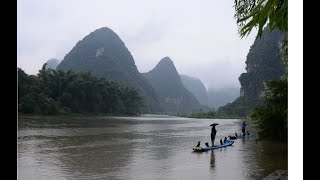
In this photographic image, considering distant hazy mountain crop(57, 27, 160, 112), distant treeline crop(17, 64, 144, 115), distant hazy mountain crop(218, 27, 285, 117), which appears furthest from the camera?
distant hazy mountain crop(57, 27, 160, 112)

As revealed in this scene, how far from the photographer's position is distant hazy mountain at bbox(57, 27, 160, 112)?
160 meters

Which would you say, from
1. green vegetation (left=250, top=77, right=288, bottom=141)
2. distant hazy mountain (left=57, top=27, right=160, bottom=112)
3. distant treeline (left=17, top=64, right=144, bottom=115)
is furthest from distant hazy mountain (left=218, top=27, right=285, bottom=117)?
green vegetation (left=250, top=77, right=288, bottom=141)

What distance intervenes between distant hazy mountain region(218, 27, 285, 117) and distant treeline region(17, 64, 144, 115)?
47278 mm

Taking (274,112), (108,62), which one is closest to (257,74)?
(108,62)

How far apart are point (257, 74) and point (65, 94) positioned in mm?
76806

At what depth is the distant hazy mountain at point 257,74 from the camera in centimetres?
11885

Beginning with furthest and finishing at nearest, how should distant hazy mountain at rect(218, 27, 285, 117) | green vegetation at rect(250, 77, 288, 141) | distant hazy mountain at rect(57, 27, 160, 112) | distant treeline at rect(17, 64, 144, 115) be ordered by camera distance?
distant hazy mountain at rect(57, 27, 160, 112) < distant hazy mountain at rect(218, 27, 285, 117) < distant treeline at rect(17, 64, 144, 115) < green vegetation at rect(250, 77, 288, 141)

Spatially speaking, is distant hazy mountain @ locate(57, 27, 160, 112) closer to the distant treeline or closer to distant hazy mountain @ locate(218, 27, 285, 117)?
distant hazy mountain @ locate(218, 27, 285, 117)

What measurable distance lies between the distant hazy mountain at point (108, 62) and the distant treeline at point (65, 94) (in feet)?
218

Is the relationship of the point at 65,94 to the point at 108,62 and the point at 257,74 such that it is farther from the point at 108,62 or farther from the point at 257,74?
the point at 108,62

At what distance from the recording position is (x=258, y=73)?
124875mm

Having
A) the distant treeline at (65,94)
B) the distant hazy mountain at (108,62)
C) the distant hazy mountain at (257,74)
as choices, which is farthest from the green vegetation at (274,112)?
the distant hazy mountain at (108,62)

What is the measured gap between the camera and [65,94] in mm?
70812

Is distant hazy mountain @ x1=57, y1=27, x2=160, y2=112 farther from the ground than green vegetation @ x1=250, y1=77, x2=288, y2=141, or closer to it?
farther from the ground
